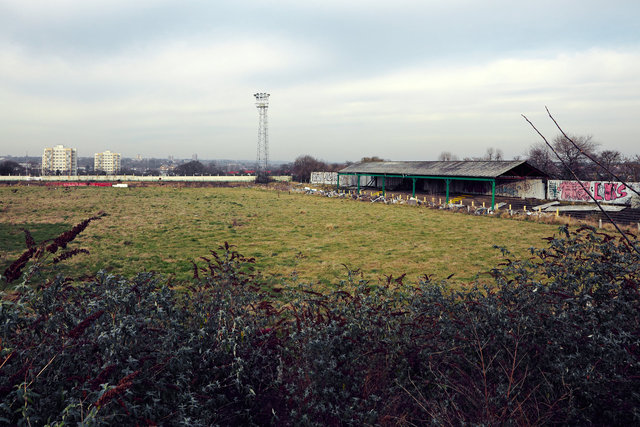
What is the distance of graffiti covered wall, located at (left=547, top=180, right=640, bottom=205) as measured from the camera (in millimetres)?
29891

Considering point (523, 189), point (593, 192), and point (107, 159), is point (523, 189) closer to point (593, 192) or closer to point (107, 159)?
point (593, 192)

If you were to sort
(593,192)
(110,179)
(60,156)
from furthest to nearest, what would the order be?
(60,156) → (110,179) → (593,192)

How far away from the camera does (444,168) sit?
3475cm

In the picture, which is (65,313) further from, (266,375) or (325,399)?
(325,399)

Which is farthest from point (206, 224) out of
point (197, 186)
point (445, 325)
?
point (197, 186)

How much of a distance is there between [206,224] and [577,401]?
1921cm

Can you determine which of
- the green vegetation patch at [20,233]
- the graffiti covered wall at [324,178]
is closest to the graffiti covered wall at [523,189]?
the graffiti covered wall at [324,178]

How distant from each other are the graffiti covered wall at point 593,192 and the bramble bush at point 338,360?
31.1 meters

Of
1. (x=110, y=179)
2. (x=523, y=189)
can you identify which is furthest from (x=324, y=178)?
(x=110, y=179)

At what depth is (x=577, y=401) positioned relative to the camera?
3062mm

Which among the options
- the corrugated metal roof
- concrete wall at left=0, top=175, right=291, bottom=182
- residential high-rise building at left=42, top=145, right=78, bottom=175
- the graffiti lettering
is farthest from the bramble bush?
residential high-rise building at left=42, top=145, right=78, bottom=175

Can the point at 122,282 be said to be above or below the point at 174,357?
above

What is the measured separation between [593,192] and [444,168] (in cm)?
1224

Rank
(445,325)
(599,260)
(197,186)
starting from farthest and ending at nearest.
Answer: (197,186) < (599,260) < (445,325)
